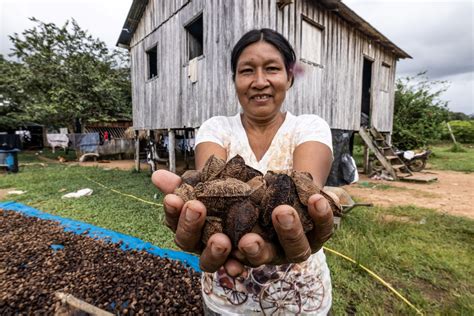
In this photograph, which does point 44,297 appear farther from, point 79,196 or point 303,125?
point 79,196

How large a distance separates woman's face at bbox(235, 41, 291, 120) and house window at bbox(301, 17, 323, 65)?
5.19m

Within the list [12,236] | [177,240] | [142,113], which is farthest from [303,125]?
[142,113]

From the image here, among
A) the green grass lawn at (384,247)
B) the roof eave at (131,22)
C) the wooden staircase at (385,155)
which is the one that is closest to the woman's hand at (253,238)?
the green grass lawn at (384,247)

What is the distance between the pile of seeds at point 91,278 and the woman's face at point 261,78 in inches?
80.6

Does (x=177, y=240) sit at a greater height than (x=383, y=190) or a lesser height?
greater

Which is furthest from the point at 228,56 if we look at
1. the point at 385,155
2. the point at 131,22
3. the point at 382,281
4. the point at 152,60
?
the point at 385,155

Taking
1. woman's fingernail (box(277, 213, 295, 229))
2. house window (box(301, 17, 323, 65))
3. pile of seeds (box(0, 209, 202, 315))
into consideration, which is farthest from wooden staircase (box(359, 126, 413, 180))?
woman's fingernail (box(277, 213, 295, 229))

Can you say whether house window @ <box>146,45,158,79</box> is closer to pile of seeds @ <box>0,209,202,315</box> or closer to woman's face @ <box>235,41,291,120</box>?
pile of seeds @ <box>0,209,202,315</box>

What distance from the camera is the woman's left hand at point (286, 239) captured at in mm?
828

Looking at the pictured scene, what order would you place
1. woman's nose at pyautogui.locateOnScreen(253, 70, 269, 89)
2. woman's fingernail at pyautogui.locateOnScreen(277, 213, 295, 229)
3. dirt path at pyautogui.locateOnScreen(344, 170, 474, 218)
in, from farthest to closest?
dirt path at pyautogui.locateOnScreen(344, 170, 474, 218)
woman's nose at pyautogui.locateOnScreen(253, 70, 269, 89)
woman's fingernail at pyautogui.locateOnScreen(277, 213, 295, 229)

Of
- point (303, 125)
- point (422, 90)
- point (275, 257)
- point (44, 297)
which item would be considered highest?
point (422, 90)

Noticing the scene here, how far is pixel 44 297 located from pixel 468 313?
13.1 ft

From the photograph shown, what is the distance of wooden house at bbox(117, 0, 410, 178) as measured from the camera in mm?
5469

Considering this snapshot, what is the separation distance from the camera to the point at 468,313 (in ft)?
7.63
